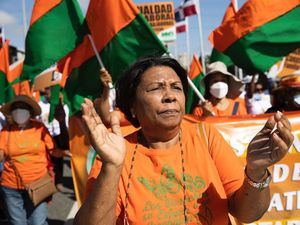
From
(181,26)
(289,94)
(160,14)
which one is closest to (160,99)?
(289,94)

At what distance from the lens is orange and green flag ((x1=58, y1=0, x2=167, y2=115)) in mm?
3883

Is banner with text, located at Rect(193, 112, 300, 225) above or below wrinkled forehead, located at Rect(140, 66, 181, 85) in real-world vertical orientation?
below

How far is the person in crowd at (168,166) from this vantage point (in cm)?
140

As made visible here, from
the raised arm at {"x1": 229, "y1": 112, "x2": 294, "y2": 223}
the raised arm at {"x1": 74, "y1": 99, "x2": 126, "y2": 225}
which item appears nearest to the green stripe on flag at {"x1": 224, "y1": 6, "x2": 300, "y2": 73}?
the raised arm at {"x1": 229, "y1": 112, "x2": 294, "y2": 223}

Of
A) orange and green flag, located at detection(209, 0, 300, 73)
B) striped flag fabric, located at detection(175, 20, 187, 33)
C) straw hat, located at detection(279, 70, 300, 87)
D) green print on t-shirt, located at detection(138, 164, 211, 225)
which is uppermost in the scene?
striped flag fabric, located at detection(175, 20, 187, 33)

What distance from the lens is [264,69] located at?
3982 millimetres

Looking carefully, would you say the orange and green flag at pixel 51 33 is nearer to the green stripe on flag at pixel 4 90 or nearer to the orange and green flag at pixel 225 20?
the green stripe on flag at pixel 4 90

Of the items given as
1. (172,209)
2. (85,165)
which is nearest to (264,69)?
(85,165)

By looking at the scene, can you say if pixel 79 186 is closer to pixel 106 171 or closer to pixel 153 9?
pixel 106 171

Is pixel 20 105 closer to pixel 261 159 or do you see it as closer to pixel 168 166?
pixel 168 166

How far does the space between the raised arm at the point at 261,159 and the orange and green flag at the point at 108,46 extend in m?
2.30

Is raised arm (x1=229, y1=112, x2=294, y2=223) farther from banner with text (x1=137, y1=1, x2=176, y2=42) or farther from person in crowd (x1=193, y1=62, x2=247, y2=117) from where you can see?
banner with text (x1=137, y1=1, x2=176, y2=42)

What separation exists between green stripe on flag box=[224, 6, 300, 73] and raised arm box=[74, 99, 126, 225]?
2.89 meters

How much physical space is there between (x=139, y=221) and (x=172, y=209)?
150 mm
